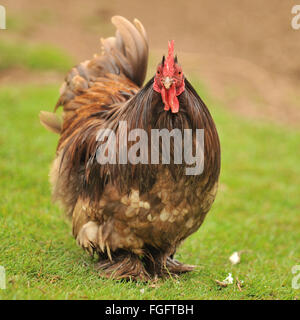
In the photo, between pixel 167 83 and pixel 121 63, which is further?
pixel 121 63

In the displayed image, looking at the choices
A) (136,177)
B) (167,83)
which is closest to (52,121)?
(136,177)

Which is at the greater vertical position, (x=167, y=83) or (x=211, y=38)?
(x=211, y=38)

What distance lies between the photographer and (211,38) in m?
14.6

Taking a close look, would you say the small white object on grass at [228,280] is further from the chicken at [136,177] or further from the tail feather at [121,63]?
the tail feather at [121,63]

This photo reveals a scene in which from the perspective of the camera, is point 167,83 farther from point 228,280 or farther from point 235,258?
point 235,258

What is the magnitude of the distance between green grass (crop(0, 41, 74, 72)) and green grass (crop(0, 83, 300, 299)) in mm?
1376

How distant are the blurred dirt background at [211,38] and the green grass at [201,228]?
1.47 meters

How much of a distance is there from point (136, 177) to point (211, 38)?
1188cm

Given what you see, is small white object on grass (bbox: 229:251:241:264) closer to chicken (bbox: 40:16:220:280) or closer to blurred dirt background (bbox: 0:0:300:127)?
chicken (bbox: 40:16:220:280)

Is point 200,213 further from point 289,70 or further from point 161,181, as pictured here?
point 289,70

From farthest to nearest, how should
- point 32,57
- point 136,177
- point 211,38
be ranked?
point 211,38, point 32,57, point 136,177

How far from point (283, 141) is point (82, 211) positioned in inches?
263
